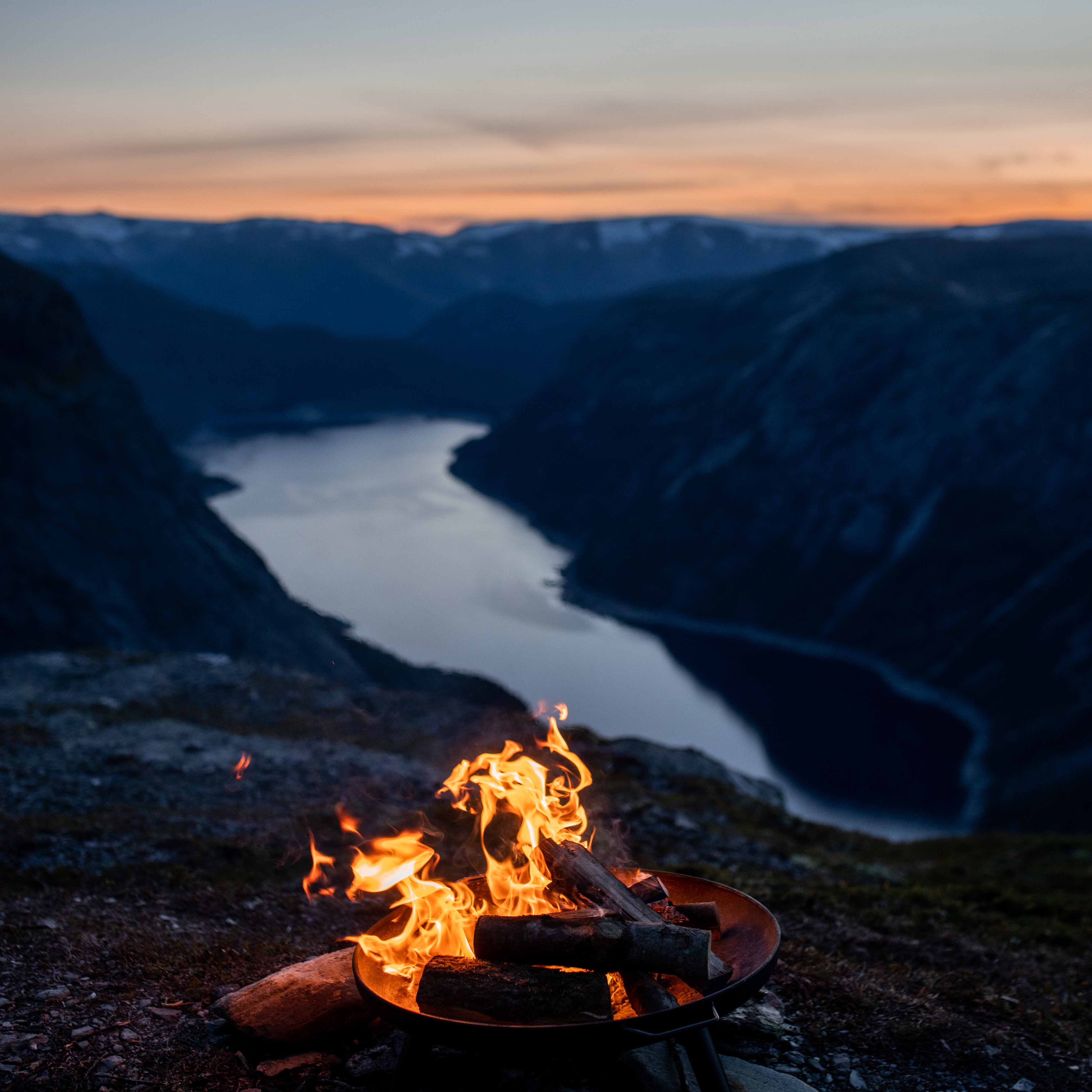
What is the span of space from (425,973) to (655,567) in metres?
103

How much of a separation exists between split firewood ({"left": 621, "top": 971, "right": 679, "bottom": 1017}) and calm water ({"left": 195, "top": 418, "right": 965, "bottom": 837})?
51052 millimetres

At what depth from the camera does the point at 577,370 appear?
172375 mm

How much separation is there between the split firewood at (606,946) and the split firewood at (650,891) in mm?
917

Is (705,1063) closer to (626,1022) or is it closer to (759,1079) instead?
(626,1022)

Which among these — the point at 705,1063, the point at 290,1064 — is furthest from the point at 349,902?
the point at 705,1063

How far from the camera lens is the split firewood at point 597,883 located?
584 cm

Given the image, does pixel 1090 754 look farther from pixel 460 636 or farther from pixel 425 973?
pixel 425 973

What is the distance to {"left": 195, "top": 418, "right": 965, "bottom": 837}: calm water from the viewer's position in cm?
6800

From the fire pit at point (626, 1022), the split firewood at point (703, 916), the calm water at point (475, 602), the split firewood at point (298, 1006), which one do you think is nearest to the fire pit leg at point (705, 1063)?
the fire pit at point (626, 1022)

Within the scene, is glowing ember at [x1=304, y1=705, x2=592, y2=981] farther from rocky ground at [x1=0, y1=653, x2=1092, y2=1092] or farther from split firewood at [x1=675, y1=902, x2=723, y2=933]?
split firewood at [x1=675, y1=902, x2=723, y2=933]

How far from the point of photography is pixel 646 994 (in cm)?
544

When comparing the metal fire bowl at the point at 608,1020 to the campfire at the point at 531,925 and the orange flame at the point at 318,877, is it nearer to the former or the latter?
the campfire at the point at 531,925

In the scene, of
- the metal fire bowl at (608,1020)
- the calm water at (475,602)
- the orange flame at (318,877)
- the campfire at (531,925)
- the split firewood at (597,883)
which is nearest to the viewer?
the metal fire bowl at (608,1020)

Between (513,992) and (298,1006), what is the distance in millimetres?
1810
